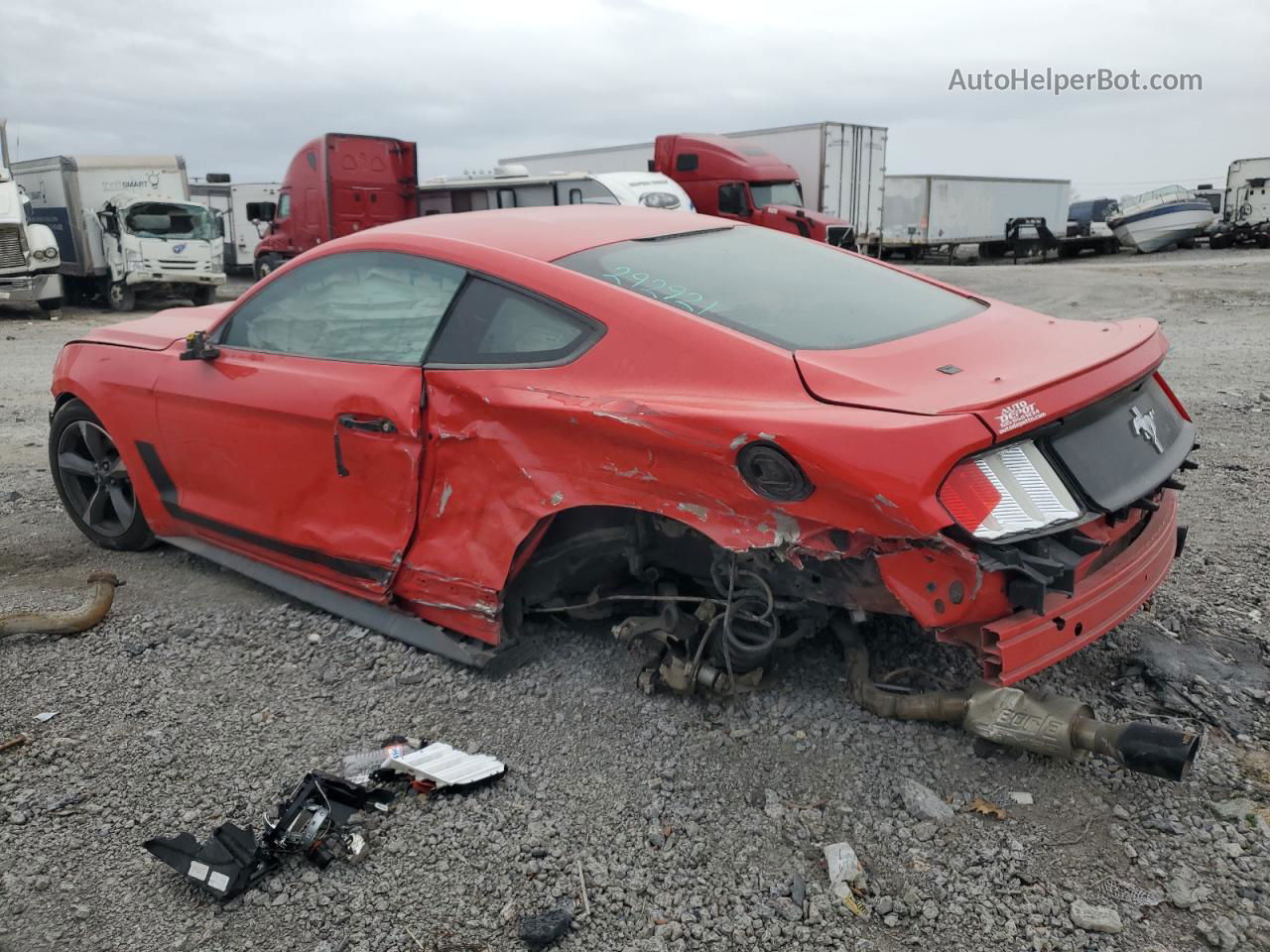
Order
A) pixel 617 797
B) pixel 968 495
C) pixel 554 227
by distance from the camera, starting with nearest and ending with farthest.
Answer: pixel 968 495 → pixel 617 797 → pixel 554 227

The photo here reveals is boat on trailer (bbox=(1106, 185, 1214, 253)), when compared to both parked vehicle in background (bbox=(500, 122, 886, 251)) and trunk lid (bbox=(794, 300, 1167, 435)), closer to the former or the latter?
parked vehicle in background (bbox=(500, 122, 886, 251))

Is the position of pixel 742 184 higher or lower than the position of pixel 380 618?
higher

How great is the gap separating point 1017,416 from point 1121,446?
522 millimetres

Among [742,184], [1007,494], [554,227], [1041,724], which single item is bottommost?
[1041,724]

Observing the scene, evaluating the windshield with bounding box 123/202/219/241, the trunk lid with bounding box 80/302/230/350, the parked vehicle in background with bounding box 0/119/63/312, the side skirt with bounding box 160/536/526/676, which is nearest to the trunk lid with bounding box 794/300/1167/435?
the side skirt with bounding box 160/536/526/676

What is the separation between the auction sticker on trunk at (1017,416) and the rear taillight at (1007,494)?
0.22ft

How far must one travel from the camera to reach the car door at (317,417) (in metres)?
3.29

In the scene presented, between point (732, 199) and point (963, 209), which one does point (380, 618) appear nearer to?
point (732, 199)

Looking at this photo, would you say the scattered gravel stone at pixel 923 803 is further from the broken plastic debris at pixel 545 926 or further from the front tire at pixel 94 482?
the front tire at pixel 94 482

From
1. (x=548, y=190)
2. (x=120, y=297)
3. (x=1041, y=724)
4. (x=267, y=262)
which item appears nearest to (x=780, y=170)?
(x=548, y=190)

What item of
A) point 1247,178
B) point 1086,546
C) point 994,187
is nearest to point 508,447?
point 1086,546

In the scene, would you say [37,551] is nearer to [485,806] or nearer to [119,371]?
[119,371]

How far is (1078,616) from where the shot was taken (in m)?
2.60

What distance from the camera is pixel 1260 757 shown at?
2707 millimetres
